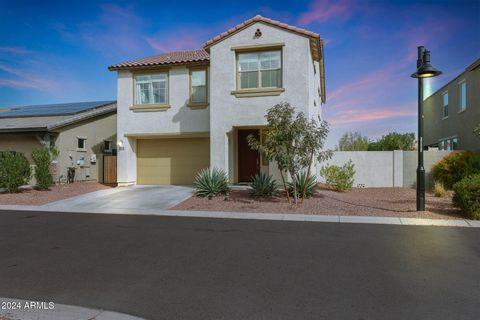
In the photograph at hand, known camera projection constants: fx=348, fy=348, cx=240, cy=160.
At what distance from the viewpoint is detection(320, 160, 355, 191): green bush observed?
1571 centimetres

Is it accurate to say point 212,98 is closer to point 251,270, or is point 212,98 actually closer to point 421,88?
point 421,88

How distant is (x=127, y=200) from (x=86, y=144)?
9360 millimetres

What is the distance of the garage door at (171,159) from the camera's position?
17.8 meters

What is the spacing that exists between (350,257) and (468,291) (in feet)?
6.15

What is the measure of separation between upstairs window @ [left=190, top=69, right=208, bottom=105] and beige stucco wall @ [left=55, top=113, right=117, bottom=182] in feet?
26.8

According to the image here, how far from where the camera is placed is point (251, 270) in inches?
213

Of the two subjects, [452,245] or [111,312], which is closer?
[111,312]

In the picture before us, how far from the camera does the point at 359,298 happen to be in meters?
4.35

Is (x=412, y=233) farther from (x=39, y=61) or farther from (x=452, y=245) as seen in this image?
(x=39, y=61)

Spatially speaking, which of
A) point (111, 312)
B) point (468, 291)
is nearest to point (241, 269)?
point (111, 312)

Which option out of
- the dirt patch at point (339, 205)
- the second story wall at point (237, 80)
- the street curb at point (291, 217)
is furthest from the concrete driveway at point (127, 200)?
the second story wall at point (237, 80)

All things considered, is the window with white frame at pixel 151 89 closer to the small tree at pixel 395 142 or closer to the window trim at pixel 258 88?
the window trim at pixel 258 88

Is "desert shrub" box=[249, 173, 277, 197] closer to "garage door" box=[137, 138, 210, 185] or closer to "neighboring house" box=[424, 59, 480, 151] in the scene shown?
"garage door" box=[137, 138, 210, 185]

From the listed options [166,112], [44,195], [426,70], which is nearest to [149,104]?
[166,112]
